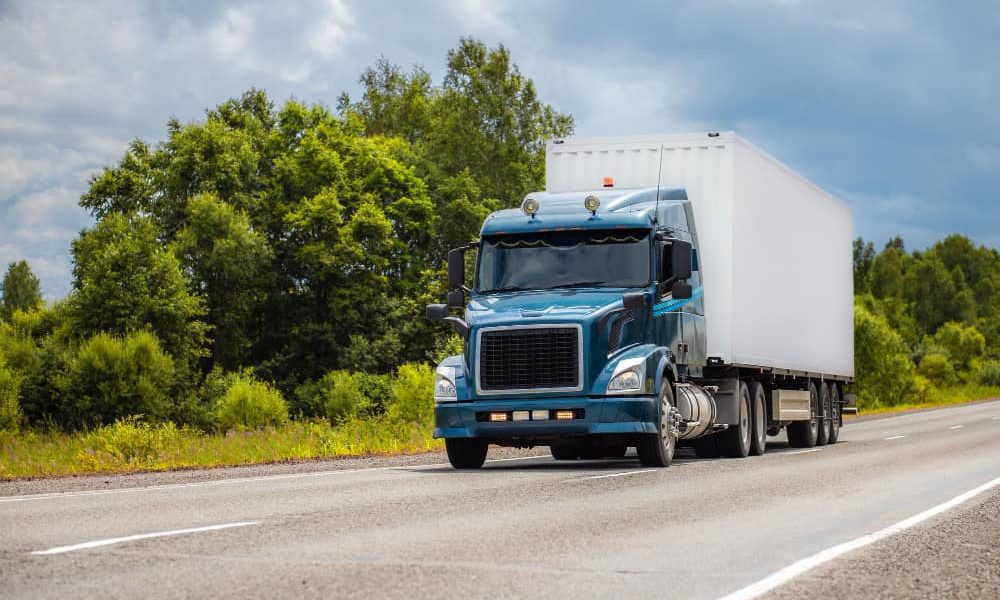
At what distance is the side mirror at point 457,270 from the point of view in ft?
58.6

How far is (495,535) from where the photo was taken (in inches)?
362

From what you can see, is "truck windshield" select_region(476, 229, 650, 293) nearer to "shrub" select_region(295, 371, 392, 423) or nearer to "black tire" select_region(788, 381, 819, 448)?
"black tire" select_region(788, 381, 819, 448)

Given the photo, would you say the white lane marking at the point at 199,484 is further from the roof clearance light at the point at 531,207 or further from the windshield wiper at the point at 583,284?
the roof clearance light at the point at 531,207

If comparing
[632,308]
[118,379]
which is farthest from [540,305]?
[118,379]

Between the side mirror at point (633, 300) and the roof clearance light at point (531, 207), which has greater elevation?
the roof clearance light at point (531, 207)

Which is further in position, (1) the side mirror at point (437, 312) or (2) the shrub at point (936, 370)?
(2) the shrub at point (936, 370)

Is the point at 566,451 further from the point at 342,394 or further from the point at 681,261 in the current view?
the point at 342,394

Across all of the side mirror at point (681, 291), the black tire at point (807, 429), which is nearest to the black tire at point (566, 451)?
the side mirror at point (681, 291)

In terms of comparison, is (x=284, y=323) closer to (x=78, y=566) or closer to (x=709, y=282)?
(x=709, y=282)

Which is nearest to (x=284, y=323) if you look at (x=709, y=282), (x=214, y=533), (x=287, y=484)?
(x=709, y=282)

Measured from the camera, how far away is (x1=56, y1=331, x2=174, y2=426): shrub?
170ft

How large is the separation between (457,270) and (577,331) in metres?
2.32

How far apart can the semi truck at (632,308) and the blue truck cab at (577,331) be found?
2cm

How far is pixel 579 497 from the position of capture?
40.7 ft
